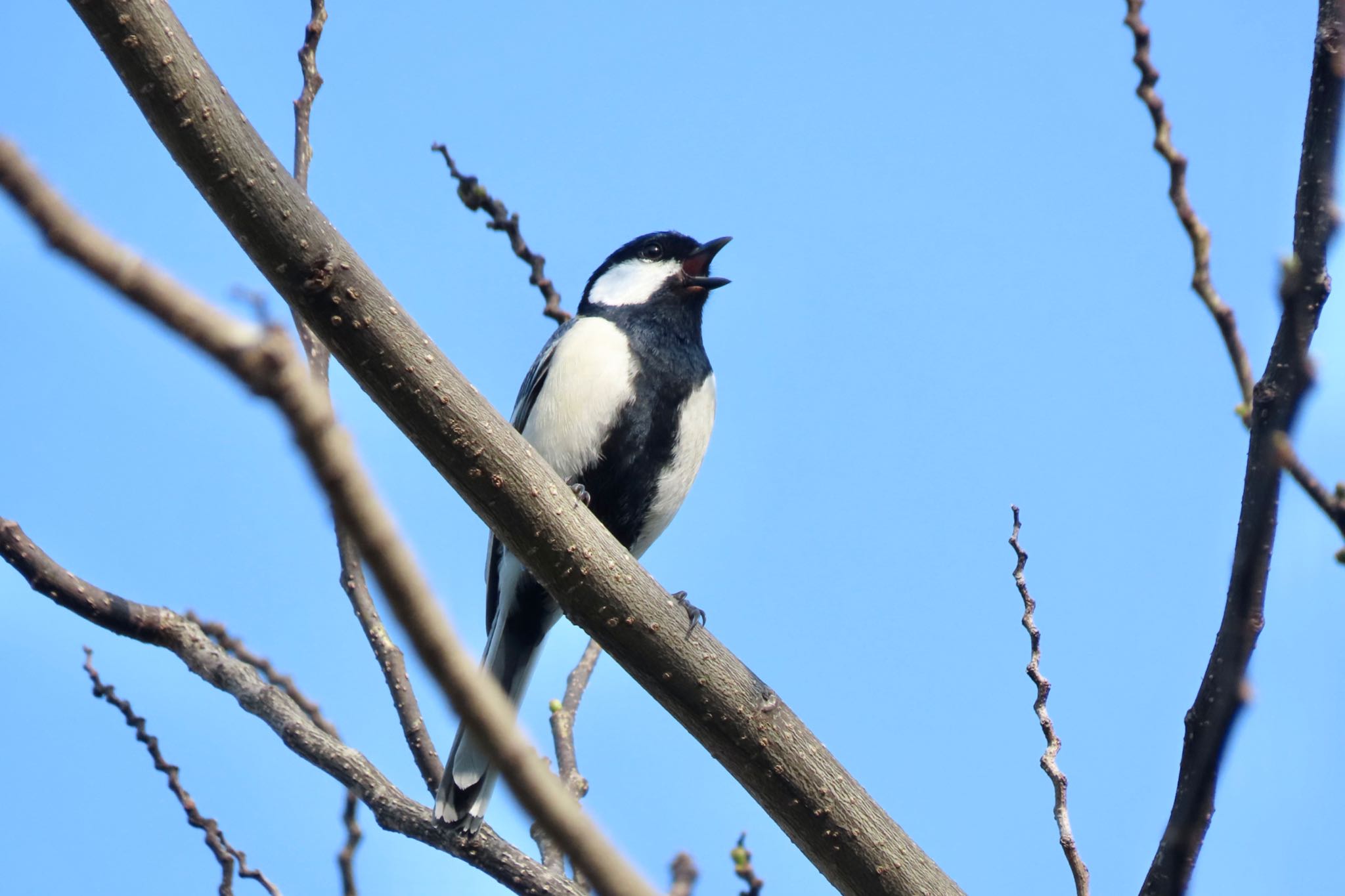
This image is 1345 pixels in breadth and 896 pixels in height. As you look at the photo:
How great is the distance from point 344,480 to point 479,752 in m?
2.40

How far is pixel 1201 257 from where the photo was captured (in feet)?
4.57

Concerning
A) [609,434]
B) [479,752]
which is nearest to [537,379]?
[609,434]

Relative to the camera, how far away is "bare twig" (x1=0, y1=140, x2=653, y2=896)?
68cm

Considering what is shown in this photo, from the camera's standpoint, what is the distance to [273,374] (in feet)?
2.30

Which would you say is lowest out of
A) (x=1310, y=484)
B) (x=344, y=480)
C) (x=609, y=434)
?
(x=344, y=480)

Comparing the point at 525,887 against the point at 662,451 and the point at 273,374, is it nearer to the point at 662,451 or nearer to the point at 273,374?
the point at 662,451

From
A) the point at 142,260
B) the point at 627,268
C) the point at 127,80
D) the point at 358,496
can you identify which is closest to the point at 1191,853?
the point at 358,496

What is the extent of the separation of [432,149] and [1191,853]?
11.2ft

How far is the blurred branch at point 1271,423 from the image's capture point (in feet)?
5.21

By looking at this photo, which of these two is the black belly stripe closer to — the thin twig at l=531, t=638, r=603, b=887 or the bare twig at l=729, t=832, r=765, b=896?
the thin twig at l=531, t=638, r=603, b=887

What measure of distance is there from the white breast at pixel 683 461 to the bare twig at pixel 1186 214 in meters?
3.31

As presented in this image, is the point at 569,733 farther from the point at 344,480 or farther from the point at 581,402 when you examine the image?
the point at 344,480

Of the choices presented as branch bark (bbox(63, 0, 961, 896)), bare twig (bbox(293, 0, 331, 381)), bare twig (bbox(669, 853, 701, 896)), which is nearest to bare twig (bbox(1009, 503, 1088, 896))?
branch bark (bbox(63, 0, 961, 896))

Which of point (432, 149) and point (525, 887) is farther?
point (432, 149)
